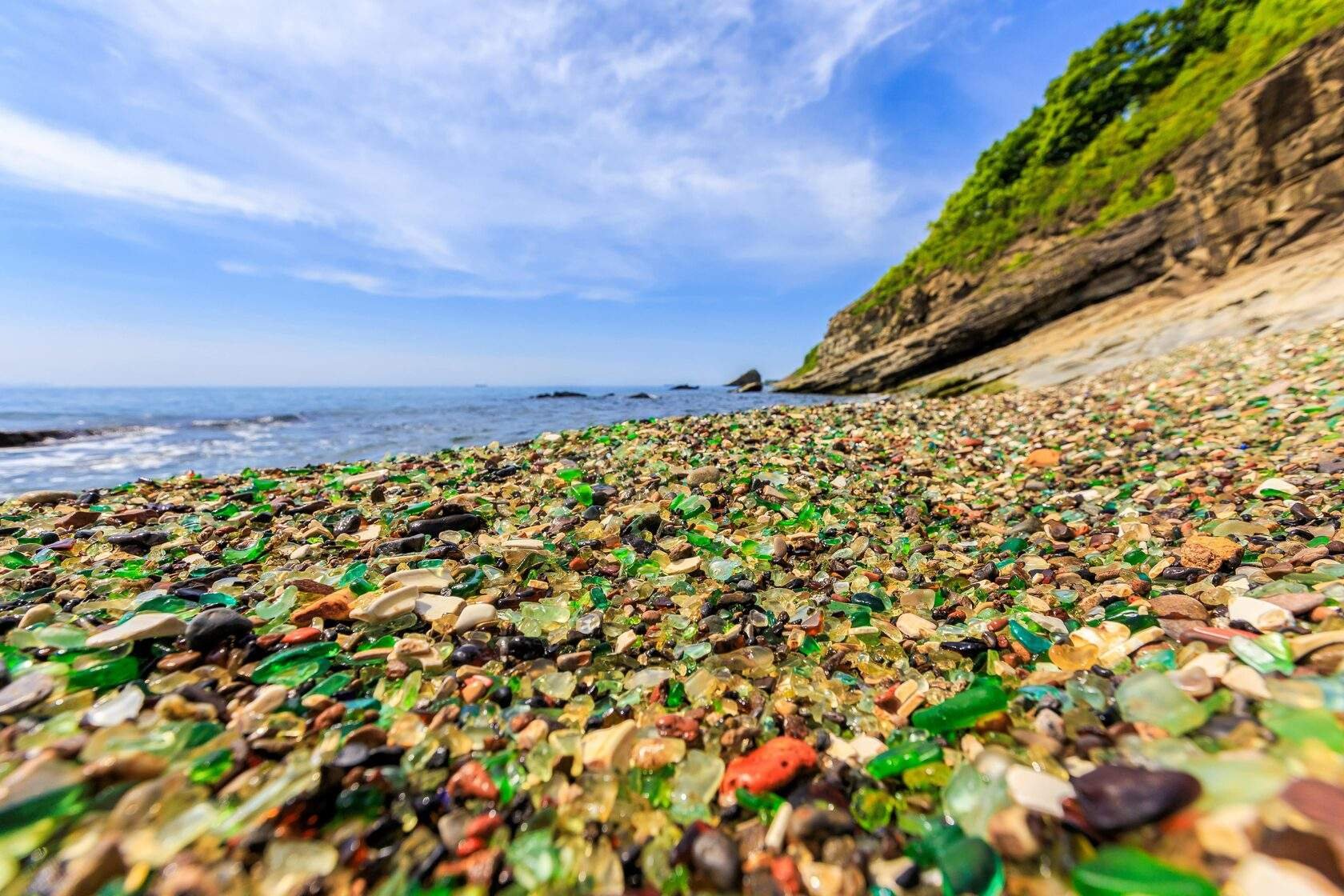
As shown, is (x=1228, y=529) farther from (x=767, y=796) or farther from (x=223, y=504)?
(x=223, y=504)

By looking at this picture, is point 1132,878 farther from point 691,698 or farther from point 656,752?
point 691,698

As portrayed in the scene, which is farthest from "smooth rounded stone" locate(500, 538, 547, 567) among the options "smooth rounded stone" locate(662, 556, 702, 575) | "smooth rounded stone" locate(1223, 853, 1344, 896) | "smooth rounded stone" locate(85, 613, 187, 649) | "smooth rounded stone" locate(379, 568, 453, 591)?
"smooth rounded stone" locate(1223, 853, 1344, 896)

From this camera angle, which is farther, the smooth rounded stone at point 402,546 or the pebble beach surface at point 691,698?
the smooth rounded stone at point 402,546

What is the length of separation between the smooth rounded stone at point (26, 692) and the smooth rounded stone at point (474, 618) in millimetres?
1371

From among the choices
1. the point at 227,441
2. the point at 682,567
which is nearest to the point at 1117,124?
the point at 682,567

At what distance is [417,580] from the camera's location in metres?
2.87

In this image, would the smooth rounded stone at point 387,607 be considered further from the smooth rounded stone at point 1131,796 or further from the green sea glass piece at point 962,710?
the smooth rounded stone at point 1131,796

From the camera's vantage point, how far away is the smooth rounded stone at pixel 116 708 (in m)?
1.66

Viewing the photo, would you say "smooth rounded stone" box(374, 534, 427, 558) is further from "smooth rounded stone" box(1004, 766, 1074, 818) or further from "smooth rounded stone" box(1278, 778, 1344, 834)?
"smooth rounded stone" box(1278, 778, 1344, 834)

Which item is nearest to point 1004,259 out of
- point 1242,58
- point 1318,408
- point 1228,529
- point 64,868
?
point 1242,58

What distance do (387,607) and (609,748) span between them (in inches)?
59.1

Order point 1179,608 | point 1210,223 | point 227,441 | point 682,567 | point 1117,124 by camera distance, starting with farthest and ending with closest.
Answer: point 1117,124 → point 227,441 → point 1210,223 → point 682,567 → point 1179,608

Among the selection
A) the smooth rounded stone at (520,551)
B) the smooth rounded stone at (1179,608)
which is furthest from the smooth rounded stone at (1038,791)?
the smooth rounded stone at (520,551)

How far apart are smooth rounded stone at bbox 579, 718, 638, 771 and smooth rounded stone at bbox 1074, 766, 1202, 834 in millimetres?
1287
